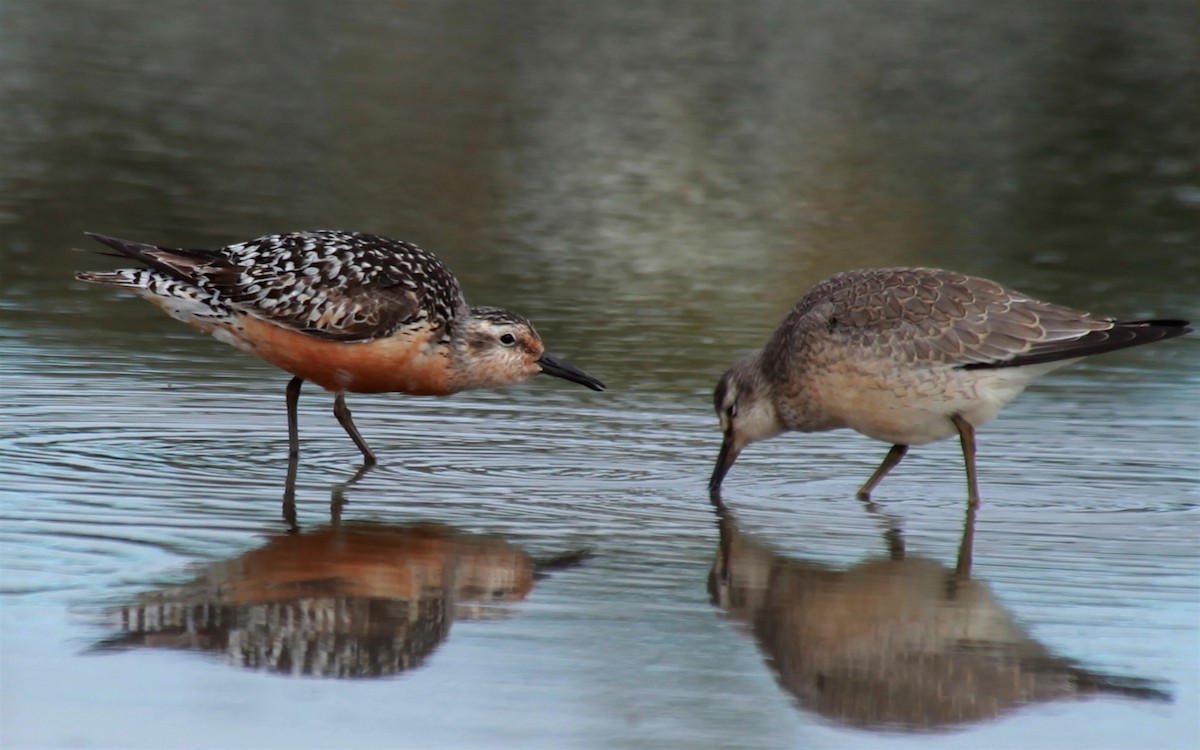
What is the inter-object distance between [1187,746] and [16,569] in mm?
4285

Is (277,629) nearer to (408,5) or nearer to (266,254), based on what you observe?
(266,254)

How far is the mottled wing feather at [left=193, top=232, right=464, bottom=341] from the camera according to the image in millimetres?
9578

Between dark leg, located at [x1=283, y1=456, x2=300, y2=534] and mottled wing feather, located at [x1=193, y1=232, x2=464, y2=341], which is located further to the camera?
mottled wing feather, located at [x1=193, y1=232, x2=464, y2=341]

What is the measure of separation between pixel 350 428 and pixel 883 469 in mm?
2786

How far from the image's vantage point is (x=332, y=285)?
9.66m

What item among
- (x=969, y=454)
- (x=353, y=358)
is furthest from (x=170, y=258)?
(x=969, y=454)

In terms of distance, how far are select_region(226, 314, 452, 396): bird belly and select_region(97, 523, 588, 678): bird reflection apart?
1.61m

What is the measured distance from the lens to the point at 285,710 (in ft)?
19.0

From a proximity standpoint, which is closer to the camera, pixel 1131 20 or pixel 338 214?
pixel 338 214

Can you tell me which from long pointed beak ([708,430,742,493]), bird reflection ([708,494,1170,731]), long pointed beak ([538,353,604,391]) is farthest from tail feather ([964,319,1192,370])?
long pointed beak ([538,353,604,391])

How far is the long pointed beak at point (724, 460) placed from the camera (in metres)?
9.26

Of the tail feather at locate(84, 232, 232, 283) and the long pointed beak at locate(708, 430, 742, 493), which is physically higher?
the tail feather at locate(84, 232, 232, 283)

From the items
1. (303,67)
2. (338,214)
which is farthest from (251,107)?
(338,214)

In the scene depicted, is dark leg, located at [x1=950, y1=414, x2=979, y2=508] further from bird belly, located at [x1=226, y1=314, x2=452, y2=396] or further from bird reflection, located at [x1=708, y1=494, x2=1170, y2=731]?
bird belly, located at [x1=226, y1=314, x2=452, y2=396]
